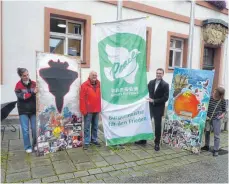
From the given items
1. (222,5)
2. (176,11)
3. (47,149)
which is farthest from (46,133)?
(222,5)

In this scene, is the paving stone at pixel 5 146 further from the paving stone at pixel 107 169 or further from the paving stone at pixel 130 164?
the paving stone at pixel 130 164

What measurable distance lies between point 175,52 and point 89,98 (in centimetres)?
646

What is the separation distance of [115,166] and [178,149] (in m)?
1.64

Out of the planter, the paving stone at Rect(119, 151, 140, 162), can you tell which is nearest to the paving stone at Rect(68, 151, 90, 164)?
the paving stone at Rect(119, 151, 140, 162)

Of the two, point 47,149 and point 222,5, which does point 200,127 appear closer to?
point 47,149

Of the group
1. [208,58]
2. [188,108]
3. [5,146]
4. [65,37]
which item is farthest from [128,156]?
[208,58]

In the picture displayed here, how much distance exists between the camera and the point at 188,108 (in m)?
4.74

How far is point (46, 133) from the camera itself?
4.16 meters

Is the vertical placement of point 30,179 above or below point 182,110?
below

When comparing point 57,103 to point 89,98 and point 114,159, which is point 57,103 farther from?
point 114,159

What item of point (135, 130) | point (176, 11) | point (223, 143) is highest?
point (176, 11)

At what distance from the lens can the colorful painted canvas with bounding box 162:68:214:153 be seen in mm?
4574

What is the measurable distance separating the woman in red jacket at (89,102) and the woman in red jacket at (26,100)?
0.87 m

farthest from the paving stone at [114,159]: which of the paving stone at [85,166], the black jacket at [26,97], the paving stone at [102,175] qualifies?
the black jacket at [26,97]
